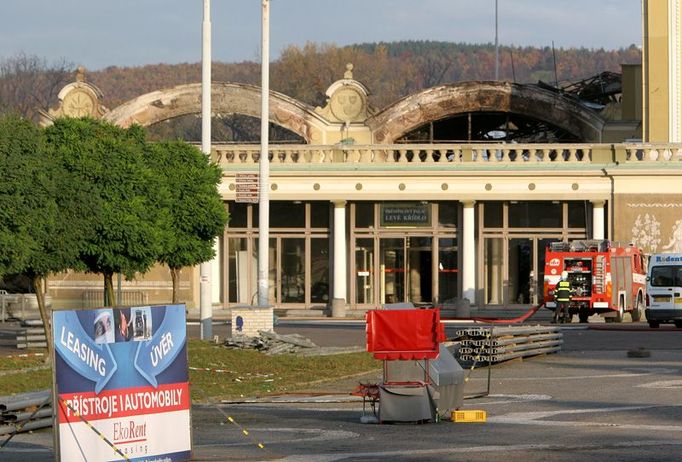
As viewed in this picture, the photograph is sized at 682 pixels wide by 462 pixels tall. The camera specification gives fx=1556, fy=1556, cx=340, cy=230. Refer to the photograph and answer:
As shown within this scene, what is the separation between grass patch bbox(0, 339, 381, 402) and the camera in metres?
26.4

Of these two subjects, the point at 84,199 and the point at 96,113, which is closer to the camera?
the point at 84,199

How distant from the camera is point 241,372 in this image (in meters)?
29.9

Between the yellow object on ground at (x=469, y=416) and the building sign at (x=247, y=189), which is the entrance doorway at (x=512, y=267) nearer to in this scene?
the building sign at (x=247, y=189)

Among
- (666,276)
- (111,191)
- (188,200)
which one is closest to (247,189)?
(188,200)

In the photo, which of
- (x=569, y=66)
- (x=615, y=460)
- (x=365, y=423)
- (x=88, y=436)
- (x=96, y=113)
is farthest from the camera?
(x=569, y=66)

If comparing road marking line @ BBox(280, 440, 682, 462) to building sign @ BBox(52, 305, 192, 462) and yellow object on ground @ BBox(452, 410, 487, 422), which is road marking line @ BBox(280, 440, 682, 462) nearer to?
building sign @ BBox(52, 305, 192, 462)

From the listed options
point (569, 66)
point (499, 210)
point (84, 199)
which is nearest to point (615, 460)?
point (84, 199)

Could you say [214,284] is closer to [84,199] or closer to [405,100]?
[405,100]

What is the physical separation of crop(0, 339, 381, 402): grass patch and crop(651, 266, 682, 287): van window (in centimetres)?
1648

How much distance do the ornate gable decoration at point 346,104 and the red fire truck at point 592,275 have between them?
39.2 ft

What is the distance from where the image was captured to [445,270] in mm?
57156

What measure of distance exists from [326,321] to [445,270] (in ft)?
21.1

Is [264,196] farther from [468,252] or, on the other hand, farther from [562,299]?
[468,252]

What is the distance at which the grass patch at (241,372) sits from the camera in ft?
86.7
